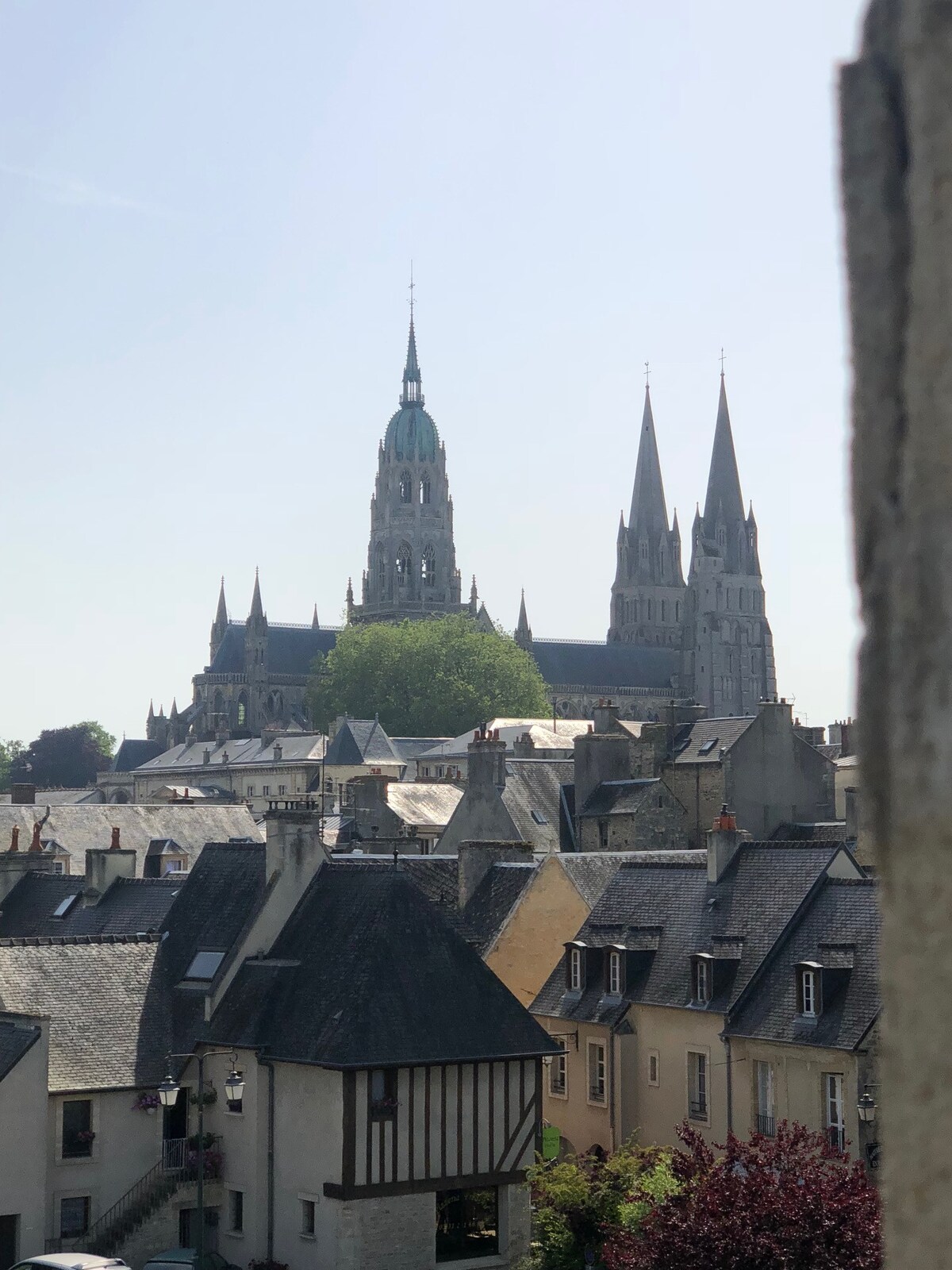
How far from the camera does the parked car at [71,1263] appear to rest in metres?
24.7

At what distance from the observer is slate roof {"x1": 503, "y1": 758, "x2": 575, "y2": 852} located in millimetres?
53391

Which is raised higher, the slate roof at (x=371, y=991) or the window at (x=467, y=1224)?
the slate roof at (x=371, y=991)

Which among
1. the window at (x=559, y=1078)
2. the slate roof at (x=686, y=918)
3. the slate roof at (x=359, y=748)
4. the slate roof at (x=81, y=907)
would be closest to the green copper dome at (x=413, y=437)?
the slate roof at (x=359, y=748)

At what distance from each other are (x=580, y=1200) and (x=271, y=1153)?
539cm

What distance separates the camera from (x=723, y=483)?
184375 millimetres

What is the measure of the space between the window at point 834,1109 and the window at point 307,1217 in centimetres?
821

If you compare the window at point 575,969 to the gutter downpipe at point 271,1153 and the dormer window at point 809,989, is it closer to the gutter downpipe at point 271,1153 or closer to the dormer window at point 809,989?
the dormer window at point 809,989

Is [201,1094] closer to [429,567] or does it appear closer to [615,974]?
[615,974]

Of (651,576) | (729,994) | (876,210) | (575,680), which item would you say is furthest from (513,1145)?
(651,576)

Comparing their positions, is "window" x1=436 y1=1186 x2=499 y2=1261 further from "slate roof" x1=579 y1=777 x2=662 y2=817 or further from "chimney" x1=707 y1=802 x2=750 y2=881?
"slate roof" x1=579 y1=777 x2=662 y2=817

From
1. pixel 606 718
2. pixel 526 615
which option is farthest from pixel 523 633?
pixel 606 718

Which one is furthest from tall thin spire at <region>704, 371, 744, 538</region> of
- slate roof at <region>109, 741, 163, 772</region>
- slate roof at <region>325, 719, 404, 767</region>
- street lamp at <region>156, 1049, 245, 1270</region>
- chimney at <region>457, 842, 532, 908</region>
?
street lamp at <region>156, 1049, 245, 1270</region>

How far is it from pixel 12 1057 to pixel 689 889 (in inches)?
529

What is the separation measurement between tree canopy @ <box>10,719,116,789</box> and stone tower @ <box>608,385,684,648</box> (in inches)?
2329
